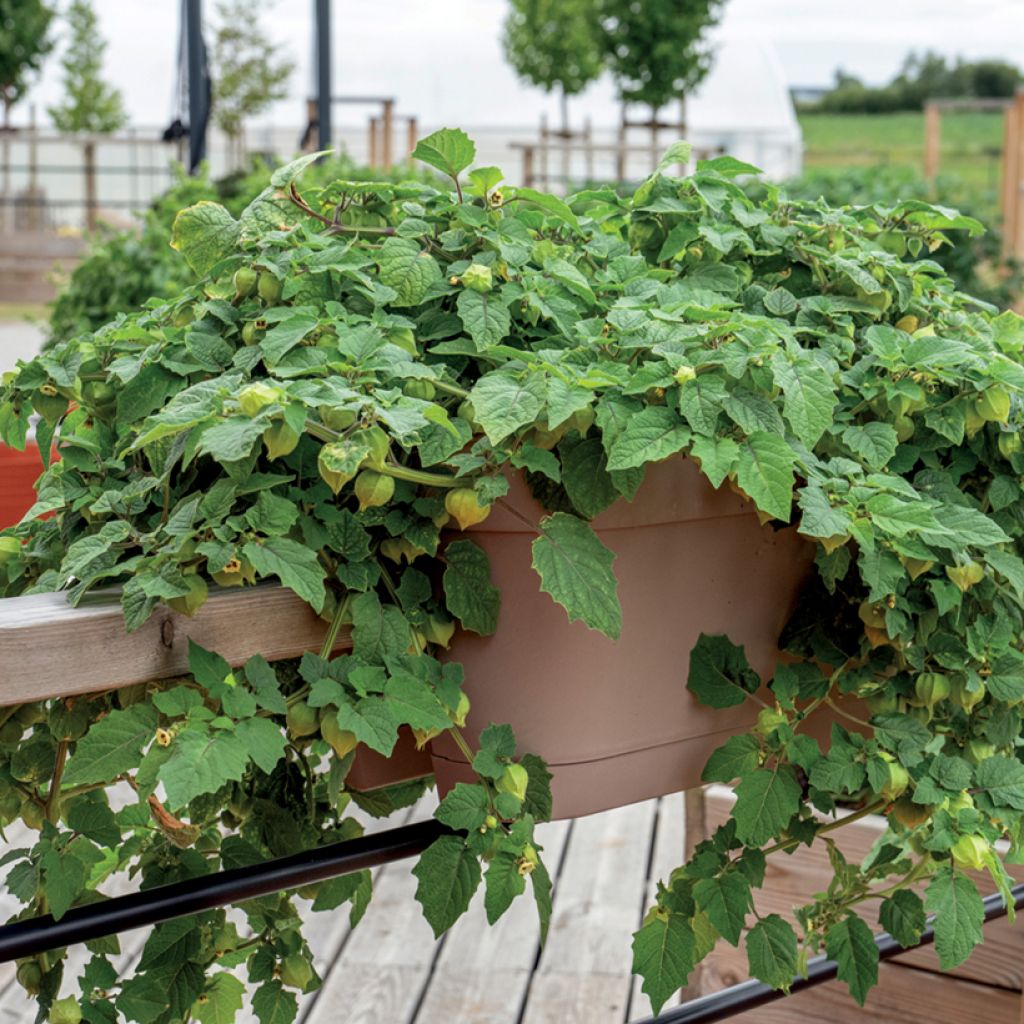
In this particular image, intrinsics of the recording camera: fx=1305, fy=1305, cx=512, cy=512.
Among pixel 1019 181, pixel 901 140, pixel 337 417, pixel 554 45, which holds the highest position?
pixel 554 45

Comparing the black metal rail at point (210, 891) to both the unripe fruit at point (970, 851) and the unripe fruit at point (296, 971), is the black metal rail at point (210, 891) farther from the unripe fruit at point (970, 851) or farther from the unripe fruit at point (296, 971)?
the unripe fruit at point (970, 851)

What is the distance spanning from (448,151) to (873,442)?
269mm

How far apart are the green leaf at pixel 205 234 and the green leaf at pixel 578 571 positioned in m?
0.23

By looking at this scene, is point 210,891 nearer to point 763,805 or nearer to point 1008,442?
point 763,805

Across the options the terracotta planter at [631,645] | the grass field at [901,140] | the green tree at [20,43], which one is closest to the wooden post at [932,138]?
the grass field at [901,140]

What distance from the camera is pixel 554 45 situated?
17.5 meters

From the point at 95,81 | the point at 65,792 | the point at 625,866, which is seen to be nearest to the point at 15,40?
the point at 95,81

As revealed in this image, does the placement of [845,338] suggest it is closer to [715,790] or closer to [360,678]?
[360,678]

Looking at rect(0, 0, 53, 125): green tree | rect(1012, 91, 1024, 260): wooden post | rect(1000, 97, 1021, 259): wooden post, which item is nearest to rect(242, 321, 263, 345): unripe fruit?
rect(1012, 91, 1024, 260): wooden post

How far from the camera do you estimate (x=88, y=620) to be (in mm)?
543

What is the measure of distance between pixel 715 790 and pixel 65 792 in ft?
3.43

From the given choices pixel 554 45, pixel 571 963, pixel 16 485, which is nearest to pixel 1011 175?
pixel 571 963

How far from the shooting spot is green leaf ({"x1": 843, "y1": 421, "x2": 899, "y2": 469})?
68 centimetres

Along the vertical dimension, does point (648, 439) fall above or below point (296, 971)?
above
